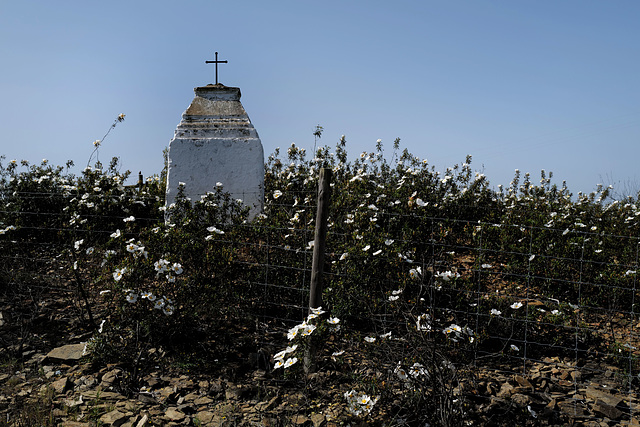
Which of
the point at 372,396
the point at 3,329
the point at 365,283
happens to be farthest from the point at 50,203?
the point at 372,396

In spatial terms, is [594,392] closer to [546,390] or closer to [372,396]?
[546,390]

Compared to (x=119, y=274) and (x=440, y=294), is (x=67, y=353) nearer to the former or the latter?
(x=119, y=274)

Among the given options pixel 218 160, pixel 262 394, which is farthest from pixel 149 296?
pixel 218 160

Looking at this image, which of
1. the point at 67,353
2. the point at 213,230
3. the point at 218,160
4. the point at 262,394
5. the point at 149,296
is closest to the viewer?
the point at 262,394

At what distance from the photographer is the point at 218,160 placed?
7.04m

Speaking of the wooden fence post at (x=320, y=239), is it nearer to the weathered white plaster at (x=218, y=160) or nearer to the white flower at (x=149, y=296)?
the white flower at (x=149, y=296)

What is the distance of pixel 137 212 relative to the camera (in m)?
7.51

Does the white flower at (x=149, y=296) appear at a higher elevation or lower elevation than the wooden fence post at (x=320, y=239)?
lower

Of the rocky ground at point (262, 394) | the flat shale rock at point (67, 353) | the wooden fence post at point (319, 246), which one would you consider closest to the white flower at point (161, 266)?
the rocky ground at point (262, 394)

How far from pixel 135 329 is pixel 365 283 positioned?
7.43 feet

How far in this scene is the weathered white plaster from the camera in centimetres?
700

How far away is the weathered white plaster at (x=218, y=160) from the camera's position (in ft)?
23.0

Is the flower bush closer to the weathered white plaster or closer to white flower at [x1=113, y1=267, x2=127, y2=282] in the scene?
white flower at [x1=113, y1=267, x2=127, y2=282]

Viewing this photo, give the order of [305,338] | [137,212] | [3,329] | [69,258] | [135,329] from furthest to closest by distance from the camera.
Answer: [137,212]
[69,258]
[3,329]
[135,329]
[305,338]
